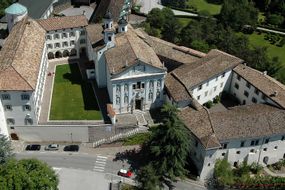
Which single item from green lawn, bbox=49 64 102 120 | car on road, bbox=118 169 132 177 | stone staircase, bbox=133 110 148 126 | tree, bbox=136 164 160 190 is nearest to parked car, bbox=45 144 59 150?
green lawn, bbox=49 64 102 120

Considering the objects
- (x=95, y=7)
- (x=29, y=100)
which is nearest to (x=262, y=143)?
(x=29, y=100)

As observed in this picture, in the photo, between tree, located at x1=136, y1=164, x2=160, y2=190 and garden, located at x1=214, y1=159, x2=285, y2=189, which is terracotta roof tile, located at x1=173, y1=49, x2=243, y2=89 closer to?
garden, located at x1=214, y1=159, x2=285, y2=189

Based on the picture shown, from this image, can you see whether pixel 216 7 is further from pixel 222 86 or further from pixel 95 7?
pixel 222 86

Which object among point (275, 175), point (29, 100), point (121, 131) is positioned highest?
point (29, 100)

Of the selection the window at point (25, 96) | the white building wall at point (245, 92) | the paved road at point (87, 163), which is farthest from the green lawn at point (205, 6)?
the window at point (25, 96)

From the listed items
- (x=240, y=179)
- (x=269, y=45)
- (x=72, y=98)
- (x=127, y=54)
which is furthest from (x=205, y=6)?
(x=240, y=179)

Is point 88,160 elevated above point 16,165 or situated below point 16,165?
below

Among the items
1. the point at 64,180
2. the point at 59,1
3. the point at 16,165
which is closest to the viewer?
the point at 16,165

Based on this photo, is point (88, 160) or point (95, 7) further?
point (95, 7)
